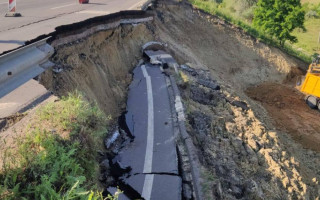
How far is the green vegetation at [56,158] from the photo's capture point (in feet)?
10.5

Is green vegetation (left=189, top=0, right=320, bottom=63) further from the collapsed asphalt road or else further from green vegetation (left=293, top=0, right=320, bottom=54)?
the collapsed asphalt road

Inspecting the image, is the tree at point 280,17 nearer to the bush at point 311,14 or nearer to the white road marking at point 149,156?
the white road marking at point 149,156

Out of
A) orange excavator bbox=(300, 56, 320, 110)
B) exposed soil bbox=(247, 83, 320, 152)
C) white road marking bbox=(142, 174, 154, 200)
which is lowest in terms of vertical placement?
exposed soil bbox=(247, 83, 320, 152)

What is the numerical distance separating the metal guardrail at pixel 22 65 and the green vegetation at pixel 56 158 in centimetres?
109

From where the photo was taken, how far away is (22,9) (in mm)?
13016

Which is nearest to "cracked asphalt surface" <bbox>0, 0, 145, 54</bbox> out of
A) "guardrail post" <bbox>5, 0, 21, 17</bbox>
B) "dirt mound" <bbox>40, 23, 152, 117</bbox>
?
"guardrail post" <bbox>5, 0, 21, 17</bbox>

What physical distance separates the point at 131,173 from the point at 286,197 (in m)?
3.83

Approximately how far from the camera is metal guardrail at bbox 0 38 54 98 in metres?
5.32


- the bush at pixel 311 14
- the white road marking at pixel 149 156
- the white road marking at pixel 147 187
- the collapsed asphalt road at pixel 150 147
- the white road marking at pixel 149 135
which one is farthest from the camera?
the bush at pixel 311 14

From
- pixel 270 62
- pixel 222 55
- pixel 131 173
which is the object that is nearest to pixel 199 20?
pixel 222 55

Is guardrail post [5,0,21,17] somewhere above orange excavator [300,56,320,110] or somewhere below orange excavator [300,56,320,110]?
above

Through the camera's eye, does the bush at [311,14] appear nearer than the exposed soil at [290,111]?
No

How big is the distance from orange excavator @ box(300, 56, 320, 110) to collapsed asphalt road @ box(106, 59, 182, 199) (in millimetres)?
8764

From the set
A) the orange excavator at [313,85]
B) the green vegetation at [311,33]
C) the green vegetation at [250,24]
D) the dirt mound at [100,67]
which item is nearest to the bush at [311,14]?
the green vegetation at [311,33]
